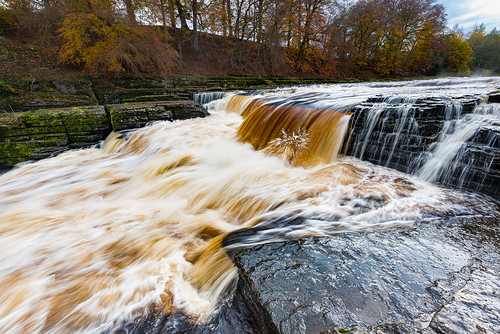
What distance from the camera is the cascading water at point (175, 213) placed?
5.25 ft

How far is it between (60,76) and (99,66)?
5.58 feet

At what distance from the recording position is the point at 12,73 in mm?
8703

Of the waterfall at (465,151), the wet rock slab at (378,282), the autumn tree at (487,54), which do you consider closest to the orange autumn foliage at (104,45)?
the wet rock slab at (378,282)

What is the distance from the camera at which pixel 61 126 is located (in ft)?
17.4

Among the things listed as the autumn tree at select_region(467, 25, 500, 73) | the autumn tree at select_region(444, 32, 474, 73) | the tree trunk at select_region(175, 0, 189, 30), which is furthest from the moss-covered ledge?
the autumn tree at select_region(467, 25, 500, 73)

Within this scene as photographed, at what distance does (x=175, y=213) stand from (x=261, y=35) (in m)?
19.5

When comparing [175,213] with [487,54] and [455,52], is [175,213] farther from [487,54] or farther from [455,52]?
[487,54]

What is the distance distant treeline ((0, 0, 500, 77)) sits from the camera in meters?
10.2

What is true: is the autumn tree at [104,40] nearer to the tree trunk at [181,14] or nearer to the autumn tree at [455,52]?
the tree trunk at [181,14]

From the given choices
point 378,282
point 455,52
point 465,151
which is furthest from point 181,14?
point 455,52

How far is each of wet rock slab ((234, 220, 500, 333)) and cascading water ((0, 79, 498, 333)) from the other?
30 cm

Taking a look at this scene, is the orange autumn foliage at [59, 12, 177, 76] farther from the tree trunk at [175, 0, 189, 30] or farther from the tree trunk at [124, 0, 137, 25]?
the tree trunk at [175, 0, 189, 30]

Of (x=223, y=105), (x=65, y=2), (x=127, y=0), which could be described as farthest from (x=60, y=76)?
(x=223, y=105)

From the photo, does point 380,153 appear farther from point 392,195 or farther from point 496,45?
point 496,45
